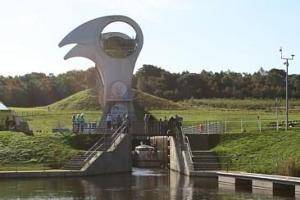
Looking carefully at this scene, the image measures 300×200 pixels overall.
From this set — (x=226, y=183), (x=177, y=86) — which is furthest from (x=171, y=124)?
(x=177, y=86)

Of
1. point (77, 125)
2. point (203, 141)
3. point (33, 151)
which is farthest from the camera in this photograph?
point (77, 125)

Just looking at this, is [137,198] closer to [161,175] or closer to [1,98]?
[161,175]

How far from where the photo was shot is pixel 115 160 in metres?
44.2

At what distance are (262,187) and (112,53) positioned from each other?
30.7m

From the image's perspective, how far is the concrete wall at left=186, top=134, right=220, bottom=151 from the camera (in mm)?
48062

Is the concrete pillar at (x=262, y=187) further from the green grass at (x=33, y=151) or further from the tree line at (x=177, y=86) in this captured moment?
the tree line at (x=177, y=86)

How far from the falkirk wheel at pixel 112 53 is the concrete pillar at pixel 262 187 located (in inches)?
1082

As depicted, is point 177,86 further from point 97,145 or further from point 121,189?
point 121,189

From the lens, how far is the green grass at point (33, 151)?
43.6 metres

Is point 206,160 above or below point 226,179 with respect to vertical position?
above

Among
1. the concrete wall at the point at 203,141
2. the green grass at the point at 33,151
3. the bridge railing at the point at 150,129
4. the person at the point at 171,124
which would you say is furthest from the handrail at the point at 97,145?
the concrete wall at the point at 203,141

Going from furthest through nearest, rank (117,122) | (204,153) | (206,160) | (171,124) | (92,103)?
(92,103) < (117,122) < (171,124) < (204,153) < (206,160)

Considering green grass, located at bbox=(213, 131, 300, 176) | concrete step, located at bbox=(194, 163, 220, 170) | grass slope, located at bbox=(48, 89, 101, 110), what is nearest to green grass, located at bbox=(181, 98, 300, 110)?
grass slope, located at bbox=(48, 89, 101, 110)

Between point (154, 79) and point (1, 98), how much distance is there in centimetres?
3049
